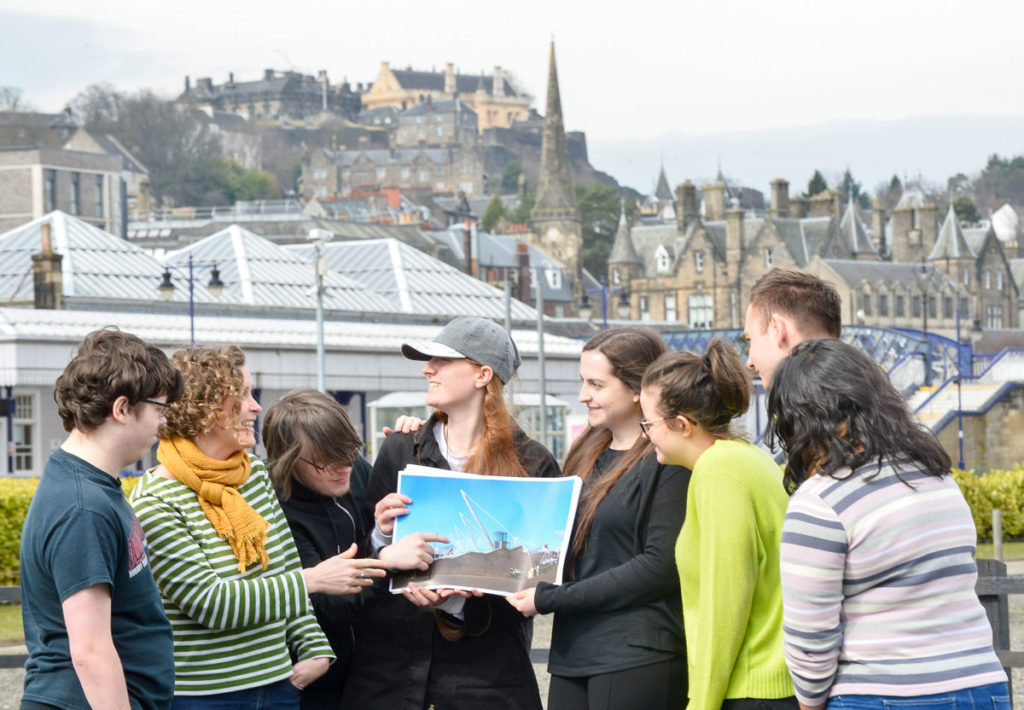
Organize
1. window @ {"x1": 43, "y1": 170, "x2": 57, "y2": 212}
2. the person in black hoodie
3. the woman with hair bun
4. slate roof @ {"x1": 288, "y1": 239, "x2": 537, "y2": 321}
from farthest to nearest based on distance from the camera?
window @ {"x1": 43, "y1": 170, "x2": 57, "y2": 212}, slate roof @ {"x1": 288, "y1": 239, "x2": 537, "y2": 321}, the person in black hoodie, the woman with hair bun

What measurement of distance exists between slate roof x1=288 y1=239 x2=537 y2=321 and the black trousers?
41333 mm

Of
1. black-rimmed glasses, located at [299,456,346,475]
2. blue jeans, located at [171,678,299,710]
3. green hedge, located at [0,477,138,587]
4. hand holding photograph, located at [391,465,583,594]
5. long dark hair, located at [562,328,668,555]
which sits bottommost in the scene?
green hedge, located at [0,477,138,587]

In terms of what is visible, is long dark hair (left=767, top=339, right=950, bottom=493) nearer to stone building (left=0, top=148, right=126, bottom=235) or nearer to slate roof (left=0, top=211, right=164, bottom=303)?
slate roof (left=0, top=211, right=164, bottom=303)

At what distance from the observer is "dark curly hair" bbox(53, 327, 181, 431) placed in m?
4.08

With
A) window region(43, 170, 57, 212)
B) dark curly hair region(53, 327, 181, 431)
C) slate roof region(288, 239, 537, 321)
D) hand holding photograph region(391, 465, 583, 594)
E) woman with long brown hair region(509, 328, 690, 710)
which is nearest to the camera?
dark curly hair region(53, 327, 181, 431)

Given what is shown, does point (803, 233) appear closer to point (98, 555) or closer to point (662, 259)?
point (662, 259)

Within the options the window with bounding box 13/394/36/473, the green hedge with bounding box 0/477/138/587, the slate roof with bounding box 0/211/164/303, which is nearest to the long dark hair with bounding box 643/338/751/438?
the green hedge with bounding box 0/477/138/587

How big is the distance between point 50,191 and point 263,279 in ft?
149

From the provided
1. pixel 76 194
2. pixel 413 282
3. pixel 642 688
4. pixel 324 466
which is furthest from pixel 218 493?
pixel 76 194

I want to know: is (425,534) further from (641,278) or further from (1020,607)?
(641,278)

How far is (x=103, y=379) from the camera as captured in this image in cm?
408

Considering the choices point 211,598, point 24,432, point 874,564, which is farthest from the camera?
point 24,432

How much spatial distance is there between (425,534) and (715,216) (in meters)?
111

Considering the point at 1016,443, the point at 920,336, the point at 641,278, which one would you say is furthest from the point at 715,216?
the point at 1016,443
